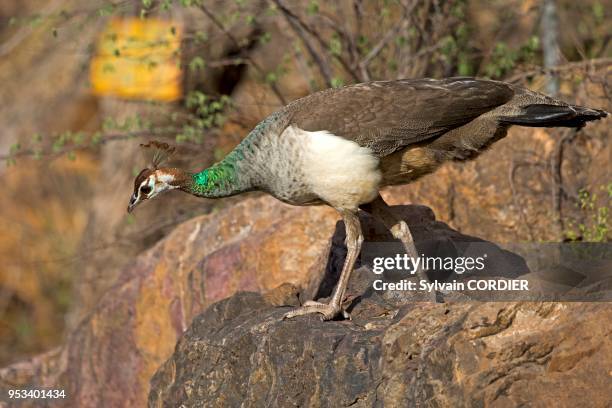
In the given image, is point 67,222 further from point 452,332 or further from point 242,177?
point 452,332

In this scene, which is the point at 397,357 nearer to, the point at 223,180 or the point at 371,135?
the point at 371,135

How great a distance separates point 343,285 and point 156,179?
51.3 inches

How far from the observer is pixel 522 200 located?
7.24 metres

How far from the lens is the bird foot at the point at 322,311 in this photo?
514cm

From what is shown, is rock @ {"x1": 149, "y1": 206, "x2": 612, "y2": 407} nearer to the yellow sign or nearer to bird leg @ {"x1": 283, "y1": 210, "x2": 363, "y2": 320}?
bird leg @ {"x1": 283, "y1": 210, "x2": 363, "y2": 320}

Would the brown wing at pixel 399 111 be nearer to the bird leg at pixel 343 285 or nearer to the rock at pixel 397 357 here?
the bird leg at pixel 343 285

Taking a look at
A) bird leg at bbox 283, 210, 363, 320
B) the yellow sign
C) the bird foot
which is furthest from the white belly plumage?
the yellow sign

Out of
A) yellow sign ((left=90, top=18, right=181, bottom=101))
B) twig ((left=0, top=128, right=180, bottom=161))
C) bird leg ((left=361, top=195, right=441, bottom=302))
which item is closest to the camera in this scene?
bird leg ((left=361, top=195, right=441, bottom=302))

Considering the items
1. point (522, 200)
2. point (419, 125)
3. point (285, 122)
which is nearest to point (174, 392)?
point (285, 122)

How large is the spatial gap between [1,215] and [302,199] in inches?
315

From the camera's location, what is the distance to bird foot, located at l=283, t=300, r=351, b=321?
514cm

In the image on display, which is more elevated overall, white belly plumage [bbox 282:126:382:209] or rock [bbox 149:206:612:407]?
white belly plumage [bbox 282:126:382:209]

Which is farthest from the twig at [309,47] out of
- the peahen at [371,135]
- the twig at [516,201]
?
the peahen at [371,135]

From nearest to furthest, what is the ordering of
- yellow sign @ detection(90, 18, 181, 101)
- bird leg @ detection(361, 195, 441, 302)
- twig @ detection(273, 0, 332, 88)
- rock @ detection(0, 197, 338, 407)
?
bird leg @ detection(361, 195, 441, 302) → rock @ detection(0, 197, 338, 407) → twig @ detection(273, 0, 332, 88) → yellow sign @ detection(90, 18, 181, 101)
